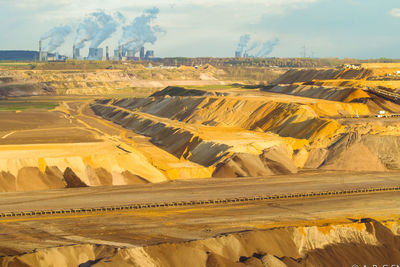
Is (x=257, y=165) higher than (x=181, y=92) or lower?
lower

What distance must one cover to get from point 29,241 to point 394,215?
915 inches

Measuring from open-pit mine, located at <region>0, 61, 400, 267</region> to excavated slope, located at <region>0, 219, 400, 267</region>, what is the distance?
0.24 feet

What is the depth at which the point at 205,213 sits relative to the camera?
128 ft

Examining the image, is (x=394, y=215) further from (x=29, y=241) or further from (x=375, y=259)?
(x=29, y=241)

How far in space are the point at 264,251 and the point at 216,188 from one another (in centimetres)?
1577

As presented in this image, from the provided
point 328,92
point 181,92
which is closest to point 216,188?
point 328,92

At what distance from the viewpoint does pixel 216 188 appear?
47.2 metres

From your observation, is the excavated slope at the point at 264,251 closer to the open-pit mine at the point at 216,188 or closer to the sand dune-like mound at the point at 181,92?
the open-pit mine at the point at 216,188

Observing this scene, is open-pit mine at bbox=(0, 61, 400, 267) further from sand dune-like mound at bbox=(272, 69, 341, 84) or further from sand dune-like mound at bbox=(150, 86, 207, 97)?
sand dune-like mound at bbox=(272, 69, 341, 84)

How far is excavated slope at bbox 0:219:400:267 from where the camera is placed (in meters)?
28.6

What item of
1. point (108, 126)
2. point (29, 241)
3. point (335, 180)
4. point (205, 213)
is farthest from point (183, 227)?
point (108, 126)

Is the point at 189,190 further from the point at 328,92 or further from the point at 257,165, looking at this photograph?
the point at 328,92

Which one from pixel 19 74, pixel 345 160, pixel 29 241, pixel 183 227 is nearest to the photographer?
pixel 29 241

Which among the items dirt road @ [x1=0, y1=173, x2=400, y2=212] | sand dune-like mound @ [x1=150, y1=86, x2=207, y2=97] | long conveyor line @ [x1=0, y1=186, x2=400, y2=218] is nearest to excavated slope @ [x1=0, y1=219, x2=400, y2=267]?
long conveyor line @ [x1=0, y1=186, x2=400, y2=218]
